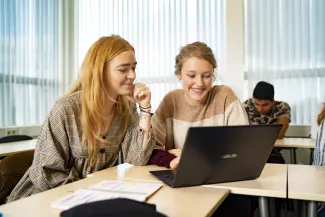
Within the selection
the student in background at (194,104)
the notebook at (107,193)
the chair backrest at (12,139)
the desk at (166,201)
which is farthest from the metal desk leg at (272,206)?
the chair backrest at (12,139)

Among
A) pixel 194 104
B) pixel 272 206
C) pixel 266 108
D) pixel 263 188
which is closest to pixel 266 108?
pixel 266 108

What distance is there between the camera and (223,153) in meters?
1.08

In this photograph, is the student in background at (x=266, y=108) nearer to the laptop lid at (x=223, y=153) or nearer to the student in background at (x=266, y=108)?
the student in background at (x=266, y=108)

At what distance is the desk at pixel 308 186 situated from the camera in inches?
40.3

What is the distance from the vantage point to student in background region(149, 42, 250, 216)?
174 cm

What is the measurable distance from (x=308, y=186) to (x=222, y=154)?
33cm

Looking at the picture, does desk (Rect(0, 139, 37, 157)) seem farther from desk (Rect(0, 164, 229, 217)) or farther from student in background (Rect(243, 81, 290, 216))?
student in background (Rect(243, 81, 290, 216))

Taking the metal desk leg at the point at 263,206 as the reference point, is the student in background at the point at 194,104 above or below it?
above

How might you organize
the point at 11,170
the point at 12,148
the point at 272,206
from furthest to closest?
1. the point at 12,148
2. the point at 11,170
3. the point at 272,206

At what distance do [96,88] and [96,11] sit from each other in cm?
379

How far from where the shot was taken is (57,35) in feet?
15.3

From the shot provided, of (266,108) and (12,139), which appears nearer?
(12,139)

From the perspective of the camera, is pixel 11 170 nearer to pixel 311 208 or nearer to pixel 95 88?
pixel 95 88

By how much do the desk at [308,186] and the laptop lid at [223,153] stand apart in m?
0.15
